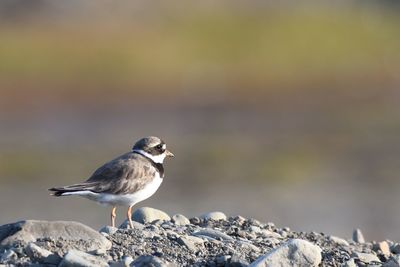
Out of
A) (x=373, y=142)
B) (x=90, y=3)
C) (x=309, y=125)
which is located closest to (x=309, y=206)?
(x=373, y=142)

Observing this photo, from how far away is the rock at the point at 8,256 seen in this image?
27.7 ft

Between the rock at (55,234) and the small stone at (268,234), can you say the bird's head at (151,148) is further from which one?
the rock at (55,234)

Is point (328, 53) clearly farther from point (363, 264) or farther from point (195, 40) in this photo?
point (363, 264)

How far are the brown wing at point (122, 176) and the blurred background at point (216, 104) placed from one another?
1037 cm

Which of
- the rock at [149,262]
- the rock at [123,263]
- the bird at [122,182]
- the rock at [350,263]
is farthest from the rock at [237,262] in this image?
the bird at [122,182]

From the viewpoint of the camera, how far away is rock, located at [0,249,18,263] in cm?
844

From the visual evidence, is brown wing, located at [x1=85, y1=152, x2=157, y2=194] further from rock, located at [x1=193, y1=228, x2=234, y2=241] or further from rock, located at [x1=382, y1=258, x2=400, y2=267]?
rock, located at [x1=382, y1=258, x2=400, y2=267]

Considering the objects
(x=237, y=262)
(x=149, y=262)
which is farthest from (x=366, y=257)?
(x=149, y=262)

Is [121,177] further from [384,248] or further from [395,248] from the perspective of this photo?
[395,248]

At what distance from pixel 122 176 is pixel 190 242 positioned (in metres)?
2.08

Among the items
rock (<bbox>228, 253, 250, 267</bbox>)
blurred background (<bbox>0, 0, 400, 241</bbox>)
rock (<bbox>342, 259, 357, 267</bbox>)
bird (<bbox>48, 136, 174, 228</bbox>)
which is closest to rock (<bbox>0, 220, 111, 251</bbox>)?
rock (<bbox>228, 253, 250, 267</bbox>)

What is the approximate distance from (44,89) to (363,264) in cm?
3489

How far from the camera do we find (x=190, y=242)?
9.31 meters

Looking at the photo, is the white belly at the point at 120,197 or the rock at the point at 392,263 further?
the white belly at the point at 120,197
